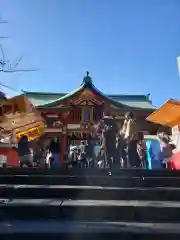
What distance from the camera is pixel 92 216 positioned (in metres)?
5.04

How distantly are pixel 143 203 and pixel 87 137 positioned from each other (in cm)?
1688

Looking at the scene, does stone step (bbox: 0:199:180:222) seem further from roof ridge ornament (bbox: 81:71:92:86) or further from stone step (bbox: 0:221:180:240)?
roof ridge ornament (bbox: 81:71:92:86)

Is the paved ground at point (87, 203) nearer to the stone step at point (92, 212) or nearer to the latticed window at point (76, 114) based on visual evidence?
the stone step at point (92, 212)

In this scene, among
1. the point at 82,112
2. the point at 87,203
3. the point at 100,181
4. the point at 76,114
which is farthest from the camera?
the point at 76,114

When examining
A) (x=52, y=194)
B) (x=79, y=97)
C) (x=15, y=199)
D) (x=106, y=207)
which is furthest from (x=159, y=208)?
(x=79, y=97)

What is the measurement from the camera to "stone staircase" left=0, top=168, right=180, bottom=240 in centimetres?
441

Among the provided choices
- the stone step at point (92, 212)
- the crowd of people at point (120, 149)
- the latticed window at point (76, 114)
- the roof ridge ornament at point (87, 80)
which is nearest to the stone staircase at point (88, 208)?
the stone step at point (92, 212)

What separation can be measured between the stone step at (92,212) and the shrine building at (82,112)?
15.7 metres

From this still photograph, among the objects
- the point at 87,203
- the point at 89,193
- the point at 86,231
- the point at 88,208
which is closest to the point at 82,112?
the point at 89,193

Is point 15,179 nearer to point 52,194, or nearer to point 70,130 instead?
point 52,194

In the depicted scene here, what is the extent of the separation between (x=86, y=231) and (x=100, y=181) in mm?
2037

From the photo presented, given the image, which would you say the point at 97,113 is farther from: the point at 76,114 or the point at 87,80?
the point at 87,80

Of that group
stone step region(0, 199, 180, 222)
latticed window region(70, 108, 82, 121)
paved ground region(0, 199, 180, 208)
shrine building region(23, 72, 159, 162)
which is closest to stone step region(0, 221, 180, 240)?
stone step region(0, 199, 180, 222)

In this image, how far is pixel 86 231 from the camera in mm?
4457
